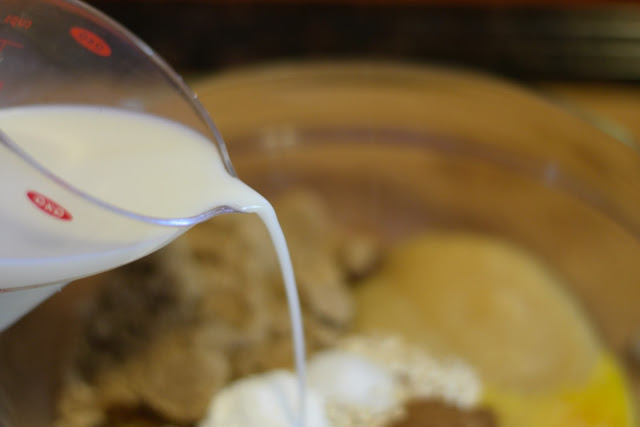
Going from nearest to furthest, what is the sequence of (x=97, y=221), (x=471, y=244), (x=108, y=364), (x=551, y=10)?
(x=97, y=221), (x=108, y=364), (x=471, y=244), (x=551, y=10)

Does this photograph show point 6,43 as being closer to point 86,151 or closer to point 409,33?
point 86,151

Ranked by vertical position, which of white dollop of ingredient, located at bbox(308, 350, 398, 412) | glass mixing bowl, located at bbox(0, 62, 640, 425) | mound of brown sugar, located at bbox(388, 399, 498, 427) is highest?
glass mixing bowl, located at bbox(0, 62, 640, 425)

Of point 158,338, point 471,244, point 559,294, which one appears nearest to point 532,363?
point 559,294

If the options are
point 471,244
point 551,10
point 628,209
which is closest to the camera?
point 628,209

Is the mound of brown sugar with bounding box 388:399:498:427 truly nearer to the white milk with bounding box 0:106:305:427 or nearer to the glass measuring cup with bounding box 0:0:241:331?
the white milk with bounding box 0:106:305:427

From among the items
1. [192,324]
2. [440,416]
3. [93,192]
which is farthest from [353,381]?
[93,192]

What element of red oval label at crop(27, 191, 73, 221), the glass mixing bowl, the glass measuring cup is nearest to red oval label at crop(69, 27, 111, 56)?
the glass measuring cup

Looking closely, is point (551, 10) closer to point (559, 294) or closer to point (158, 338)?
point (559, 294)
